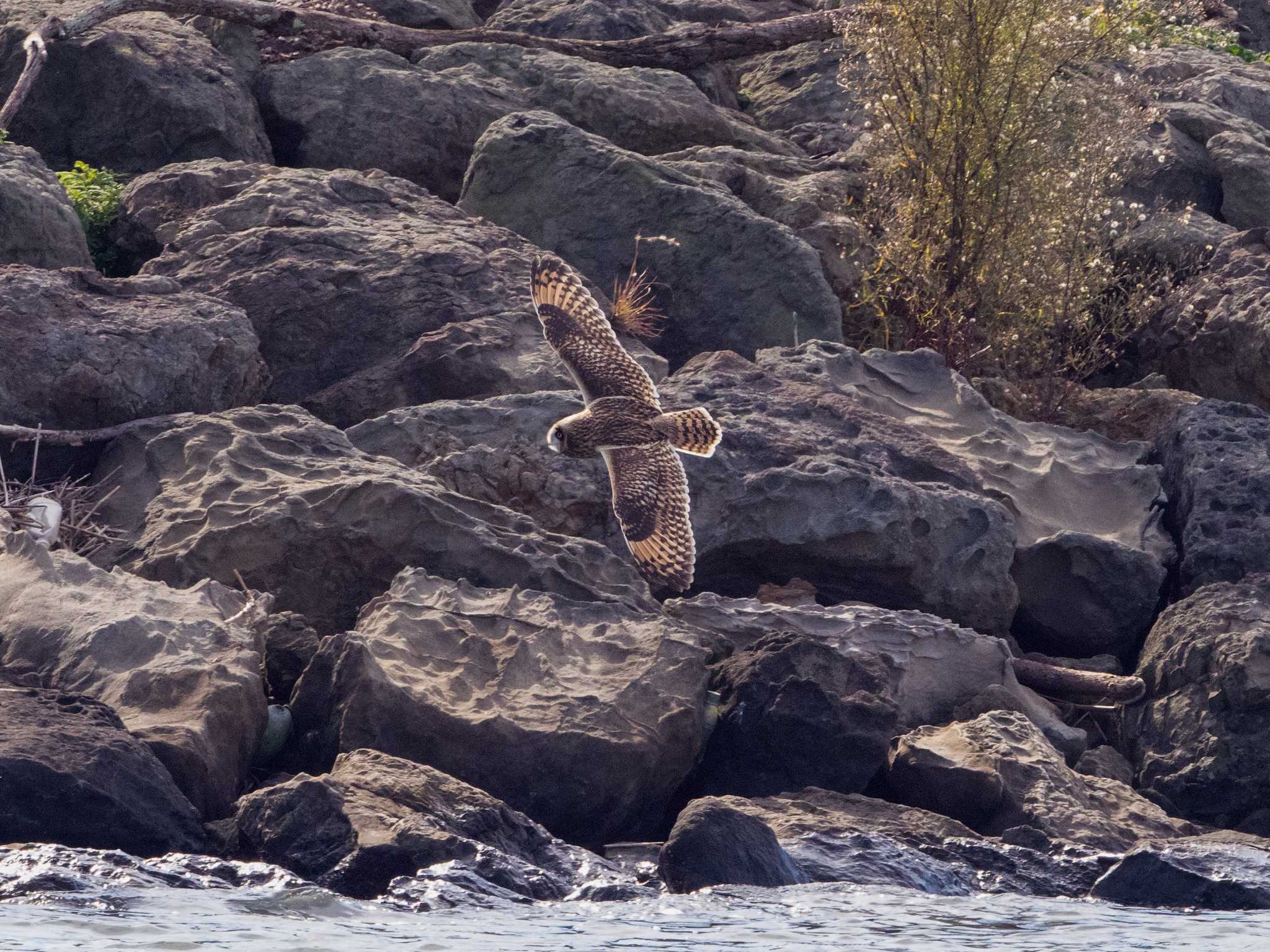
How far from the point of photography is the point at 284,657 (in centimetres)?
773

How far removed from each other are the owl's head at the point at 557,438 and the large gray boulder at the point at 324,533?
0.44 m

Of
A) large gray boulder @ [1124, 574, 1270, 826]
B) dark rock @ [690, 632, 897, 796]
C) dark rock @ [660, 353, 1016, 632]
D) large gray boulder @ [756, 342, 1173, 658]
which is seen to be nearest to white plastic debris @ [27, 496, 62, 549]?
dark rock @ [660, 353, 1016, 632]

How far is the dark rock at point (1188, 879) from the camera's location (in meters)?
6.62

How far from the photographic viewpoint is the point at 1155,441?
10945 millimetres

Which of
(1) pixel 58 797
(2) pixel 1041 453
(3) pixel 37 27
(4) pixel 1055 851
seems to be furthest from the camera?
(3) pixel 37 27

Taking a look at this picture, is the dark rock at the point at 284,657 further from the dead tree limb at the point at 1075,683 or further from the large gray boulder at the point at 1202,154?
the large gray boulder at the point at 1202,154

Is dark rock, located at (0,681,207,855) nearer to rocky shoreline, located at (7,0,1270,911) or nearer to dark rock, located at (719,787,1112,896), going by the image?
rocky shoreline, located at (7,0,1270,911)

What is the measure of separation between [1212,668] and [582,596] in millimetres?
3094

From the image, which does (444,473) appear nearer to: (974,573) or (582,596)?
(582,596)

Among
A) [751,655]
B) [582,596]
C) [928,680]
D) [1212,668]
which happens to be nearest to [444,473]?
[582,596]

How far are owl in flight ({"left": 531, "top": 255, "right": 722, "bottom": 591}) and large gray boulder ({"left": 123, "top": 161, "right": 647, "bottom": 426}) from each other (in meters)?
1.26

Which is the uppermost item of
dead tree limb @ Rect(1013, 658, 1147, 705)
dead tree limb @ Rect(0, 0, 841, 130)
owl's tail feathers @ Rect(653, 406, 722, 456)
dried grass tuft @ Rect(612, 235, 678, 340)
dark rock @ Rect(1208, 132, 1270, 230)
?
dead tree limb @ Rect(0, 0, 841, 130)

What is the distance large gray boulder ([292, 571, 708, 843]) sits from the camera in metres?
7.02

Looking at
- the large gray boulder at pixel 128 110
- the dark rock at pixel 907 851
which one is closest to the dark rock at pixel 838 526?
the dark rock at pixel 907 851
